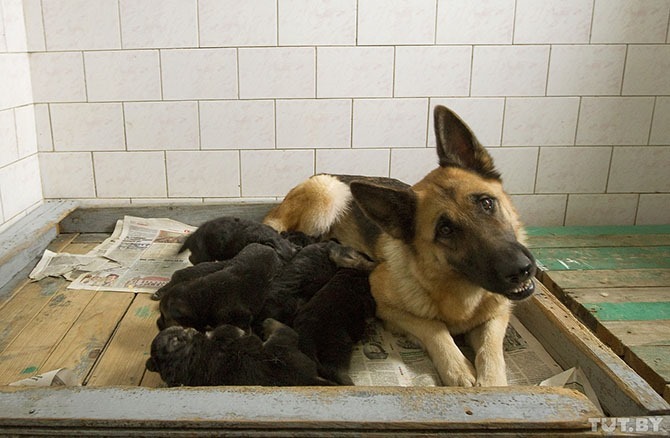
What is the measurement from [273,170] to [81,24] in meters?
1.27

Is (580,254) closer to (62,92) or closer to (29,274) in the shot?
(29,274)

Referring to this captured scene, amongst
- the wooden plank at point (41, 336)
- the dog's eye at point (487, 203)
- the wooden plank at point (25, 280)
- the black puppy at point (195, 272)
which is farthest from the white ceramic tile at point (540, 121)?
the wooden plank at point (25, 280)

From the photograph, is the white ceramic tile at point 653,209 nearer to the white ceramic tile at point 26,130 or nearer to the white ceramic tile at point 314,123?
the white ceramic tile at point 314,123

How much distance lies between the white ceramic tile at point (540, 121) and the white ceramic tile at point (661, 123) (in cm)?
46

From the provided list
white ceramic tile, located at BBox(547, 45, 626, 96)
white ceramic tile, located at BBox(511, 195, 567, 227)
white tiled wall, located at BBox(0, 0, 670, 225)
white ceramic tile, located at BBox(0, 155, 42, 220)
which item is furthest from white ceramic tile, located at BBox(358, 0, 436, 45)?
white ceramic tile, located at BBox(0, 155, 42, 220)

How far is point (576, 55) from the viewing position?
3.00 metres

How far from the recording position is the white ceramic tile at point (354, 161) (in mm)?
3113

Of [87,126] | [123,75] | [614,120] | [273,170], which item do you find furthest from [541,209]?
[87,126]

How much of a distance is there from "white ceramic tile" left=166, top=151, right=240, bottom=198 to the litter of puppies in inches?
29.7

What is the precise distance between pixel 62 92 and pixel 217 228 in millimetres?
1386

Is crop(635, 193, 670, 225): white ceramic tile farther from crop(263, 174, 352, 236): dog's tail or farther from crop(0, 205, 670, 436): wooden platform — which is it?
crop(0, 205, 670, 436): wooden platform

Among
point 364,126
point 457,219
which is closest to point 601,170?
point 364,126

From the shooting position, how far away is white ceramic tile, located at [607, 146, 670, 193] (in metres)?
3.16

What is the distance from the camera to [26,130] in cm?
293
